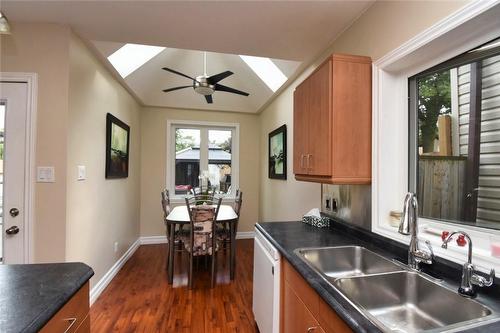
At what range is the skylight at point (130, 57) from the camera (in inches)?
111

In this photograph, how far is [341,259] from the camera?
157 cm

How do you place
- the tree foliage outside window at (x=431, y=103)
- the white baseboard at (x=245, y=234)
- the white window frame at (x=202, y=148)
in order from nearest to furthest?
1. the tree foliage outside window at (x=431, y=103)
2. the white window frame at (x=202, y=148)
3. the white baseboard at (x=245, y=234)

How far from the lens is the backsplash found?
1774 mm

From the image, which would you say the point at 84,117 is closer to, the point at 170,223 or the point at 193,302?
the point at 170,223

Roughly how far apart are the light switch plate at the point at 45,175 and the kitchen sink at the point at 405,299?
222 cm

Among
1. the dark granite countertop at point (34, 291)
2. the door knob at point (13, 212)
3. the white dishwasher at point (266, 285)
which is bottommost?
the white dishwasher at point (266, 285)

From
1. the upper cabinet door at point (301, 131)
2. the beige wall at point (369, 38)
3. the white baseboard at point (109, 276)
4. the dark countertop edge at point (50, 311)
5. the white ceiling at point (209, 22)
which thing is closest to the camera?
the dark countertop edge at point (50, 311)

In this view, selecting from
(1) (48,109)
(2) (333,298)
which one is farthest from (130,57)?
(2) (333,298)

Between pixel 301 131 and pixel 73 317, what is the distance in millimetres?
1752

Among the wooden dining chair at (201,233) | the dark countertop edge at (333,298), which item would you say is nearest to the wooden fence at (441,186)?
the dark countertop edge at (333,298)

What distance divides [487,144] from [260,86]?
3.11m

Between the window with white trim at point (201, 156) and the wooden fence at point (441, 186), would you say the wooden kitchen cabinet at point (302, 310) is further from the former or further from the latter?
the window with white trim at point (201, 156)

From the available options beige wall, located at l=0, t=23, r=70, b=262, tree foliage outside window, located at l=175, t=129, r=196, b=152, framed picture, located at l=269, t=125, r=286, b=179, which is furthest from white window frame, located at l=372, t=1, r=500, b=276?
tree foliage outside window, located at l=175, t=129, r=196, b=152

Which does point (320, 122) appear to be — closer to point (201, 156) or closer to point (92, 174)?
point (92, 174)
